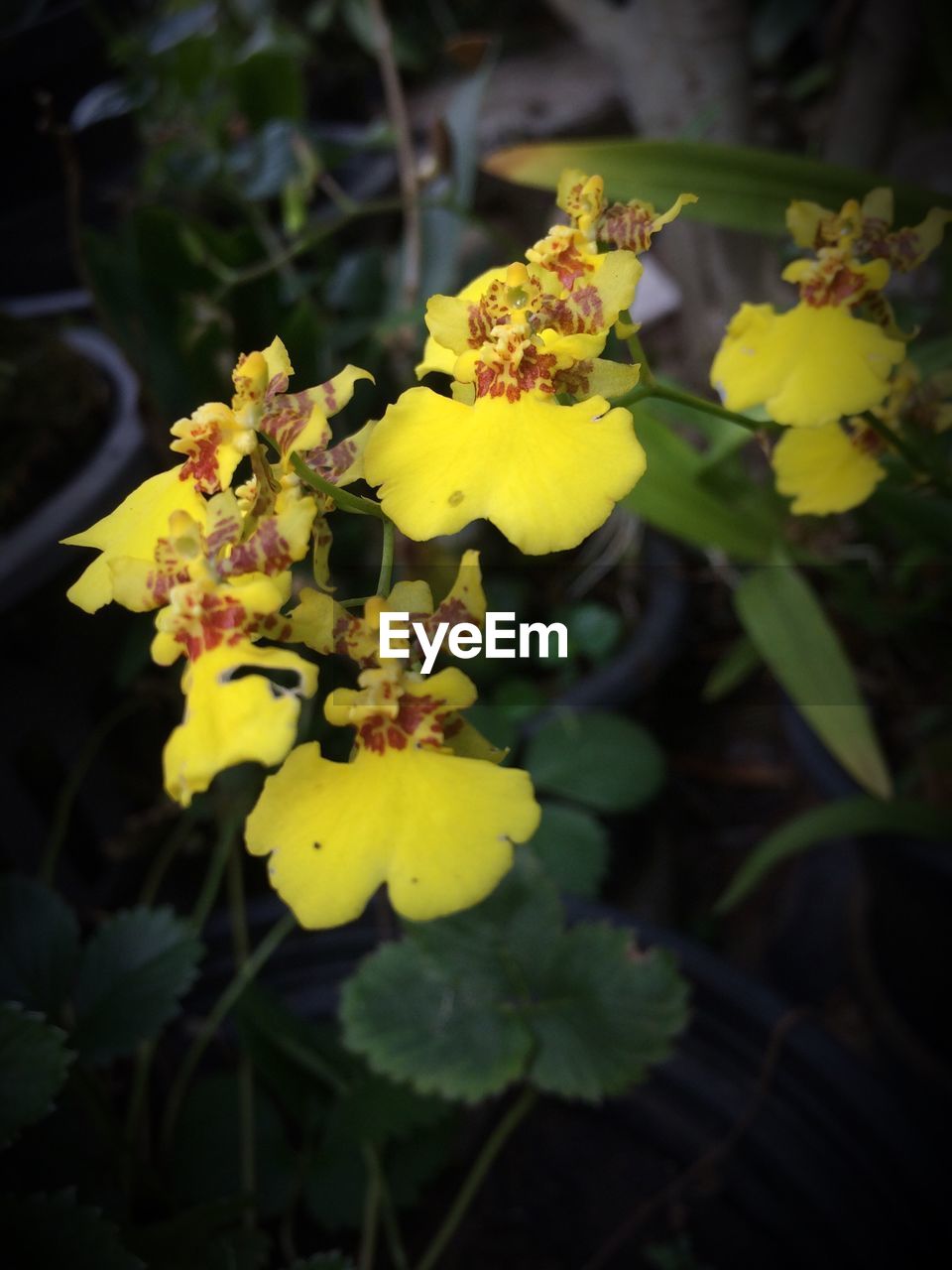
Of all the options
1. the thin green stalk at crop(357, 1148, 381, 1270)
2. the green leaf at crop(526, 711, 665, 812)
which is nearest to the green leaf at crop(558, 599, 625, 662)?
the green leaf at crop(526, 711, 665, 812)

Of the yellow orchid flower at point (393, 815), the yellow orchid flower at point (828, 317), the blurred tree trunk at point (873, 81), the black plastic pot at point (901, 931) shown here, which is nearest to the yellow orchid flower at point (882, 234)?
the yellow orchid flower at point (828, 317)

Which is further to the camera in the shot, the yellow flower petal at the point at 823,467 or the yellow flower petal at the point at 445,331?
the yellow flower petal at the point at 823,467

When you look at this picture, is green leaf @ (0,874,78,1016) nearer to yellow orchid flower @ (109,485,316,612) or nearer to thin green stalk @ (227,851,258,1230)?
thin green stalk @ (227,851,258,1230)

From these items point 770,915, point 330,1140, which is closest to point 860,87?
point 770,915

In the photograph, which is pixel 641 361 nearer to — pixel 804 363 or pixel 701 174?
pixel 804 363

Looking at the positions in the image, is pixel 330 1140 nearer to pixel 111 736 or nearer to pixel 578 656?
pixel 111 736

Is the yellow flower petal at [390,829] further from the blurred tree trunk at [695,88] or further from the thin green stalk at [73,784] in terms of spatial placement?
the blurred tree trunk at [695,88]
